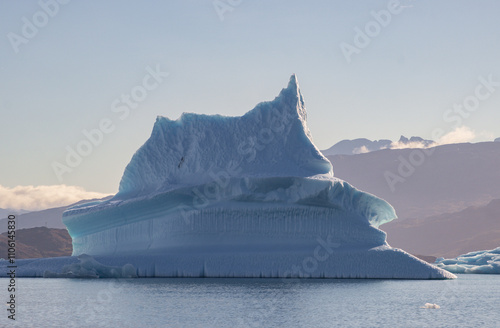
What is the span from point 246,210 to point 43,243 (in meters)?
68.5

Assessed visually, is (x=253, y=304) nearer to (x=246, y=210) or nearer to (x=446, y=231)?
(x=246, y=210)

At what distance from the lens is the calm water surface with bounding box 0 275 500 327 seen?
66.8ft

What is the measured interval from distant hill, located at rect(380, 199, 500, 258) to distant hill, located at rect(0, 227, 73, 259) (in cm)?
8007

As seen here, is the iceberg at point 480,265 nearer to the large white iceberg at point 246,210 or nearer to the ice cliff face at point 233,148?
the large white iceberg at point 246,210

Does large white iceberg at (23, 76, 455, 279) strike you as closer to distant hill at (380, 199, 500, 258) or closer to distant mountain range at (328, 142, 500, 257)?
distant mountain range at (328, 142, 500, 257)

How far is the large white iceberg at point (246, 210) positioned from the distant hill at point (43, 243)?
57.8m

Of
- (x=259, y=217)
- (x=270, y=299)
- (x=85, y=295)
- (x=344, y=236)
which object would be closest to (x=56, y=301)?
(x=85, y=295)

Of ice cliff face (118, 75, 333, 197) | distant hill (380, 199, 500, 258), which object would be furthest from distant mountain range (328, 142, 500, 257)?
ice cliff face (118, 75, 333, 197)

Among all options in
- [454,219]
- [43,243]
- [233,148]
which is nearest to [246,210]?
[233,148]

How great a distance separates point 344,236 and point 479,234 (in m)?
132

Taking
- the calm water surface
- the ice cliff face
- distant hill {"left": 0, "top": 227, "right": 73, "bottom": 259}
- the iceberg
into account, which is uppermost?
the ice cliff face

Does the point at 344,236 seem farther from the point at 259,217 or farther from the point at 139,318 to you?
the point at 139,318

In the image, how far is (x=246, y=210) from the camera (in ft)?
110

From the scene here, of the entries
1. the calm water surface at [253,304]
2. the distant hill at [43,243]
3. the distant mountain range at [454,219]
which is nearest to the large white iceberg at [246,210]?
the calm water surface at [253,304]
